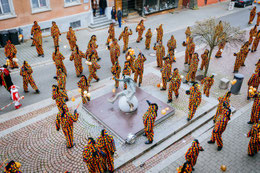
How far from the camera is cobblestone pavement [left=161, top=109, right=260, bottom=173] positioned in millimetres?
7656

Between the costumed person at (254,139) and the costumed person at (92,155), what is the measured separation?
4.97 m

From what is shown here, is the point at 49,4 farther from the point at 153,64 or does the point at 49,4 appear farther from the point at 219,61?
the point at 219,61

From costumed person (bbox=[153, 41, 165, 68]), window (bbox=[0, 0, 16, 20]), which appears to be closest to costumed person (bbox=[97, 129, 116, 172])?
costumed person (bbox=[153, 41, 165, 68])

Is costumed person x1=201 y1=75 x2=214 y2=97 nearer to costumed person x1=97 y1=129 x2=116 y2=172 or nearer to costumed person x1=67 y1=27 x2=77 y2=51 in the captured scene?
costumed person x1=97 y1=129 x2=116 y2=172

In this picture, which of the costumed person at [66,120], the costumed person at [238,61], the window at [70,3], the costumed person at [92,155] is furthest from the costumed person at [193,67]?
the window at [70,3]

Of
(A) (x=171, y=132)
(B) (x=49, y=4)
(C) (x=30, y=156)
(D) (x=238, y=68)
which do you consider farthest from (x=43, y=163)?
(B) (x=49, y=4)

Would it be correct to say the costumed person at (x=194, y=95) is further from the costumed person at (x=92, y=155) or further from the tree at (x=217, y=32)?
the costumed person at (x=92, y=155)

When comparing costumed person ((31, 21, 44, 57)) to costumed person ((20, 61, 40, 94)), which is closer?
costumed person ((20, 61, 40, 94))

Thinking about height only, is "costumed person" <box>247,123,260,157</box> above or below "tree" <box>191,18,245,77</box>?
below

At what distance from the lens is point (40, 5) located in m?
17.1

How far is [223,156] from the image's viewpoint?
8.12 metres

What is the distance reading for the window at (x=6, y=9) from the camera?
15531mm

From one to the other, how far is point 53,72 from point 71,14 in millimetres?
7187

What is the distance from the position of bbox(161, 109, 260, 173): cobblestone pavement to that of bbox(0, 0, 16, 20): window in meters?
14.6
